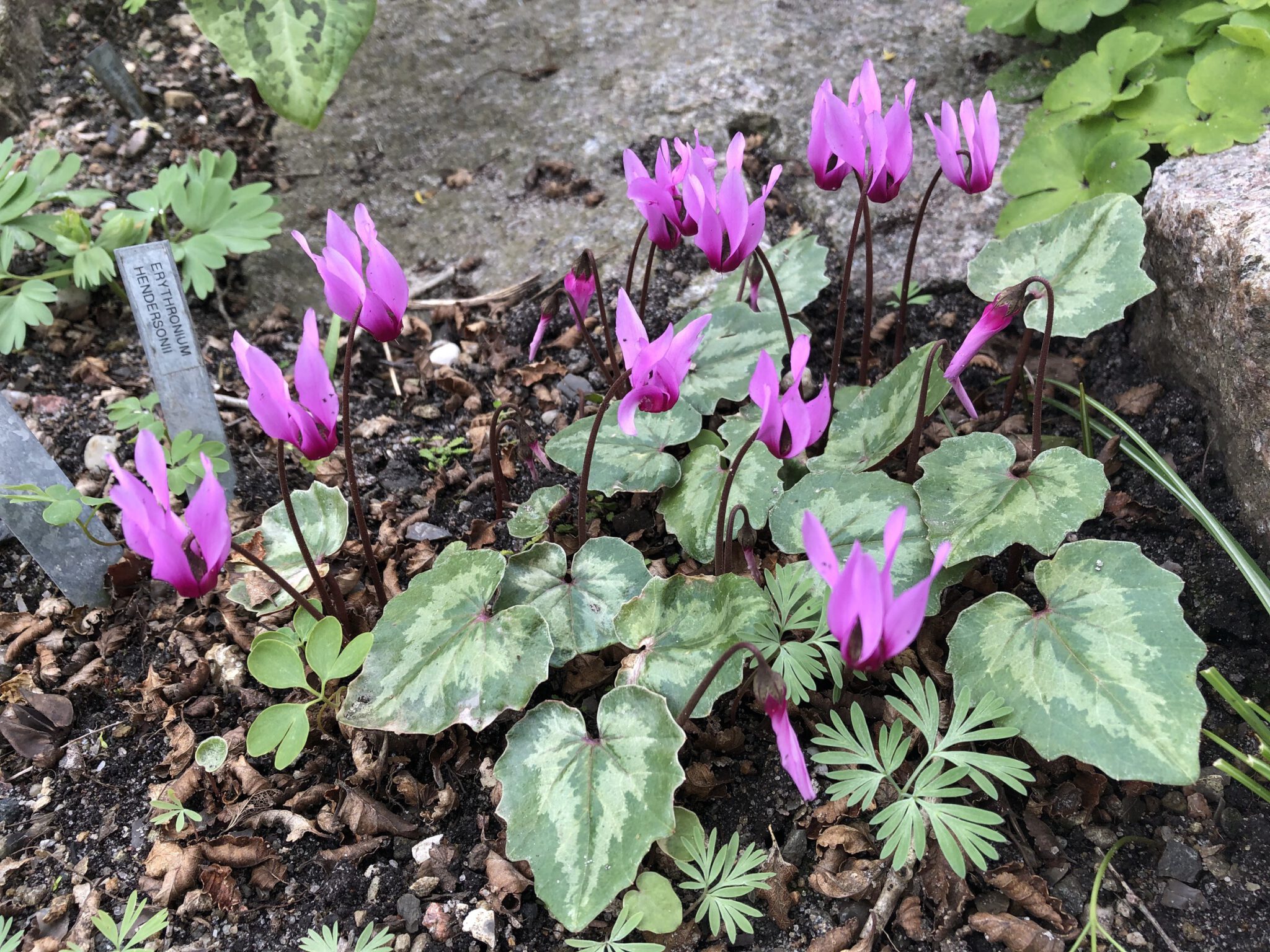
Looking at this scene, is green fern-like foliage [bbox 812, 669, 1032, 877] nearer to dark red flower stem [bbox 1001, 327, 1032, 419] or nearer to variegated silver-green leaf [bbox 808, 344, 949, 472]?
variegated silver-green leaf [bbox 808, 344, 949, 472]

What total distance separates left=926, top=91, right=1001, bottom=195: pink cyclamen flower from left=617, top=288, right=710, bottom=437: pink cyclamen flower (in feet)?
2.55

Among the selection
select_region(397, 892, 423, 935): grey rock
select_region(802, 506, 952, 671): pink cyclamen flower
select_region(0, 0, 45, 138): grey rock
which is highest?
select_region(0, 0, 45, 138): grey rock

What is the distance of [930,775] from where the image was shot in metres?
1.54

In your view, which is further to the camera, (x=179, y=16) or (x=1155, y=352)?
(x=179, y=16)

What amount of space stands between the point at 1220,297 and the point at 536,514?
1665 mm

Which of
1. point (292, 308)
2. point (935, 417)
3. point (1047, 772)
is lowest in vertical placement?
point (1047, 772)

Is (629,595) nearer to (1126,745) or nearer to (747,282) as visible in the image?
(1126,745)

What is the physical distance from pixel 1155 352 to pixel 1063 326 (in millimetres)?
542

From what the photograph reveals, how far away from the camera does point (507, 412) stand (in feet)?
8.76

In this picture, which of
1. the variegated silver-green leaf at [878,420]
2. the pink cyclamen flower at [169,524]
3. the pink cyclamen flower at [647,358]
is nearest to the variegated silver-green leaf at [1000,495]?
the variegated silver-green leaf at [878,420]

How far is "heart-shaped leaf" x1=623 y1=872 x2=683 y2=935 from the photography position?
1560 mm

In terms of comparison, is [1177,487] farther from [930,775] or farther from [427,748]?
[427,748]

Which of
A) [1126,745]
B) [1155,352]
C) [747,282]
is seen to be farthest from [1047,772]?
[747,282]

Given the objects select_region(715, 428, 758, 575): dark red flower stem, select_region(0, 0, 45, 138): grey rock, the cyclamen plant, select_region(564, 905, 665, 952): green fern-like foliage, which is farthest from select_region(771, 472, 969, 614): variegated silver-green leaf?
select_region(0, 0, 45, 138): grey rock
